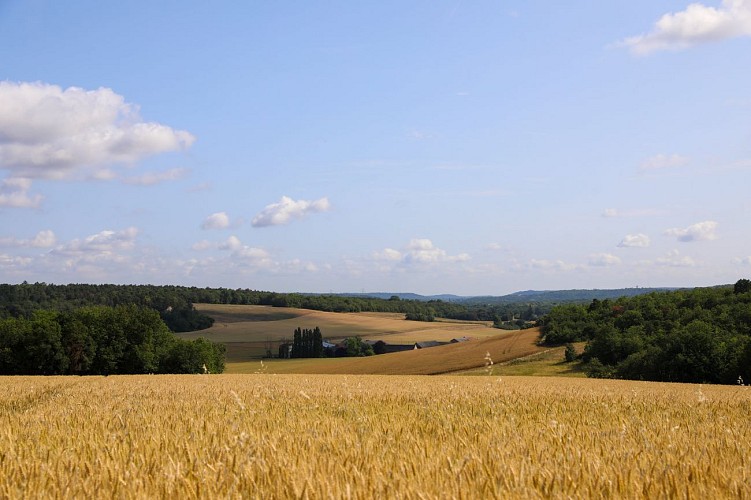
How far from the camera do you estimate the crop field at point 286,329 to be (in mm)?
119425

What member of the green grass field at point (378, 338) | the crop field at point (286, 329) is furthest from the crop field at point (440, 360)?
the crop field at point (286, 329)

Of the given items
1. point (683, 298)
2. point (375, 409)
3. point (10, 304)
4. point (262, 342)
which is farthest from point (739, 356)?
point (10, 304)

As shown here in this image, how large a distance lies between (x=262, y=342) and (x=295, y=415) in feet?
382

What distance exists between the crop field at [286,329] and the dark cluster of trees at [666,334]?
3840cm

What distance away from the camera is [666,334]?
7212 centimetres

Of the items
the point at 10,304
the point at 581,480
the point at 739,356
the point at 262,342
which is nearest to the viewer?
the point at 581,480

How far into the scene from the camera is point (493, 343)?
304 feet

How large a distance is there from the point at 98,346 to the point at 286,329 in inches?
2480

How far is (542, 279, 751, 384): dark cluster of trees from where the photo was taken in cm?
5934

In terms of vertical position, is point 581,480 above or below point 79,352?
above

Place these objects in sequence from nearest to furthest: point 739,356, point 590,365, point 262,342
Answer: point 739,356 → point 590,365 → point 262,342

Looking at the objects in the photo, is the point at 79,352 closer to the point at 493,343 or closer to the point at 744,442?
the point at 493,343

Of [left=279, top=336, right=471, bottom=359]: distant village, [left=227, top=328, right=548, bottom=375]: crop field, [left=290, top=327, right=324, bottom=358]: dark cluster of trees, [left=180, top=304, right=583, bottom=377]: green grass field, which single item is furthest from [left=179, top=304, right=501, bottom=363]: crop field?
[left=227, top=328, right=548, bottom=375]: crop field

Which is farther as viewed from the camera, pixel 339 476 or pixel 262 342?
pixel 262 342
